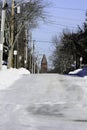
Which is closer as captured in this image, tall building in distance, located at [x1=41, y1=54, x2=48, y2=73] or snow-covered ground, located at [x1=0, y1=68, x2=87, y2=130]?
snow-covered ground, located at [x1=0, y1=68, x2=87, y2=130]

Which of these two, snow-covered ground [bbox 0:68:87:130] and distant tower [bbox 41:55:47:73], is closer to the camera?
snow-covered ground [bbox 0:68:87:130]

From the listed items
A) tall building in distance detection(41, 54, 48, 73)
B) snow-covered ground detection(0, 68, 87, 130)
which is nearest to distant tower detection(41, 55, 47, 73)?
tall building in distance detection(41, 54, 48, 73)

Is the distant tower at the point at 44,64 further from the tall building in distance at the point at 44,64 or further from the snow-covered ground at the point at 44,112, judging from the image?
the snow-covered ground at the point at 44,112

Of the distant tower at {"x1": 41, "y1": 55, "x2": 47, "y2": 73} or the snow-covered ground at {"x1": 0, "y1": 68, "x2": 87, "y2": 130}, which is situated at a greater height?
the snow-covered ground at {"x1": 0, "y1": 68, "x2": 87, "y2": 130}

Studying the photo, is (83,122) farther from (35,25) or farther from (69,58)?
(69,58)

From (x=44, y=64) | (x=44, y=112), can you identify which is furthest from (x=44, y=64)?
(x=44, y=112)

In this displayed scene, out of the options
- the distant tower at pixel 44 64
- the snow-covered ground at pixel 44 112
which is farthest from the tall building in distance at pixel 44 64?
the snow-covered ground at pixel 44 112

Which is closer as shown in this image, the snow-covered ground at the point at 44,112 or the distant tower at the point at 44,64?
the snow-covered ground at the point at 44,112

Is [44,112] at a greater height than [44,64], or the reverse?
[44,112]

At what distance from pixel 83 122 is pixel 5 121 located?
7.08ft

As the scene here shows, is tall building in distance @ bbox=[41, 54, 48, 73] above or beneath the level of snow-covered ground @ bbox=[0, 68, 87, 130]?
beneath

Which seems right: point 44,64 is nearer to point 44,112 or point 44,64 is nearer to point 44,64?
point 44,64

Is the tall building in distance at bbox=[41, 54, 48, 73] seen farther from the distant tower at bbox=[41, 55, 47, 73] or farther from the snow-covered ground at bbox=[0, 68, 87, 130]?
the snow-covered ground at bbox=[0, 68, 87, 130]

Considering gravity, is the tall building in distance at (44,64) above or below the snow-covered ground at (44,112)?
below
